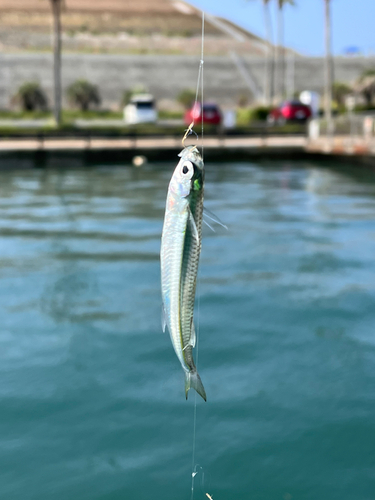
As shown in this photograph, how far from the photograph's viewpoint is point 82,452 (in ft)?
20.7

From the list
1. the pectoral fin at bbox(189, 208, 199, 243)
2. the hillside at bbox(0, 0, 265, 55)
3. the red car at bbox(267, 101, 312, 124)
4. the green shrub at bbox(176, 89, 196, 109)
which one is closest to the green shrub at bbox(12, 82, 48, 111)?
the green shrub at bbox(176, 89, 196, 109)

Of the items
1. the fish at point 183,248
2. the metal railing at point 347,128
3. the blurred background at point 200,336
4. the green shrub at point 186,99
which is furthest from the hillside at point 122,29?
the fish at point 183,248

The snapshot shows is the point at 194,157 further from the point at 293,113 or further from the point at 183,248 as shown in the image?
the point at 293,113

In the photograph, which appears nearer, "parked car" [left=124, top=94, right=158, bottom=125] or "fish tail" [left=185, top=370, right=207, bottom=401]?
"fish tail" [left=185, top=370, right=207, bottom=401]

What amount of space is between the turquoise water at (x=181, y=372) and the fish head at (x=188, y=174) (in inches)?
130

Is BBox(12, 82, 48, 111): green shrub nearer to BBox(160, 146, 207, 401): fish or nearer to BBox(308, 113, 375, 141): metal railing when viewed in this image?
BBox(308, 113, 375, 141): metal railing

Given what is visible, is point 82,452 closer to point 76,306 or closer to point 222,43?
point 76,306

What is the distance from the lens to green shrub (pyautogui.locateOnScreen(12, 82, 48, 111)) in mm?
60219

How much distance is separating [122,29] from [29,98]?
36219 millimetres

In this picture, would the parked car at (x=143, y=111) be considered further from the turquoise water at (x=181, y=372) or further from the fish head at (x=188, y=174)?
the fish head at (x=188, y=174)

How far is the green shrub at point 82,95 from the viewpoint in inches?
2391

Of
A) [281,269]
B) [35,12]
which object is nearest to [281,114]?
[281,269]

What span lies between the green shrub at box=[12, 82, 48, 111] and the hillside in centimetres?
1274

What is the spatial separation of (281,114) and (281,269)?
3668 cm
